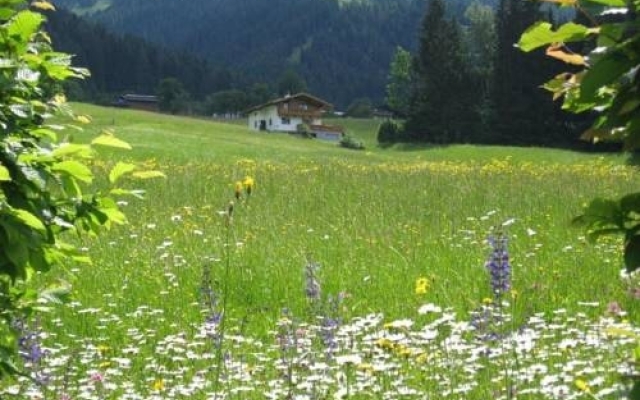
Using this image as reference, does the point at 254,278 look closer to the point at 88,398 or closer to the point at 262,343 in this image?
the point at 262,343

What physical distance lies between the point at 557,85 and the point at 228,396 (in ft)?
9.17

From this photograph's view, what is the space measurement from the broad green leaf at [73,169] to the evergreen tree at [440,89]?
190 ft

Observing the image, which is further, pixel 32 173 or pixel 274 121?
pixel 274 121

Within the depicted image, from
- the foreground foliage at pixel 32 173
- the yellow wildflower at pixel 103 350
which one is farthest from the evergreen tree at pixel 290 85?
the foreground foliage at pixel 32 173

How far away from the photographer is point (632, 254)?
1.75 meters

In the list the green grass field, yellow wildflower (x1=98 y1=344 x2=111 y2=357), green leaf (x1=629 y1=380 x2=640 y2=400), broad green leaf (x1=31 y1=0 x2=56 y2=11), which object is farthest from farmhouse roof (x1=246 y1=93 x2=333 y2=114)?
green leaf (x1=629 y1=380 x2=640 y2=400)

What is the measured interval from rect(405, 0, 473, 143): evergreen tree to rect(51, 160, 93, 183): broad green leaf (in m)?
57.8

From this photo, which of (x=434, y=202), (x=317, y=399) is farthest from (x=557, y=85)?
(x=434, y=202)

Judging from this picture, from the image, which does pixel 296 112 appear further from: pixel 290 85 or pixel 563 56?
pixel 563 56

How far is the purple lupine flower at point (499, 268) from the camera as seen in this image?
4.07 meters

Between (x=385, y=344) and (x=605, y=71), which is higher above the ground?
(x=605, y=71)

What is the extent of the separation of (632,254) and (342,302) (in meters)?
4.29

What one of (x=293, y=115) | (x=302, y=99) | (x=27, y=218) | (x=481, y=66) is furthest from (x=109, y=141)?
(x=302, y=99)

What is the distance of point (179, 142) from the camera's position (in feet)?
120
